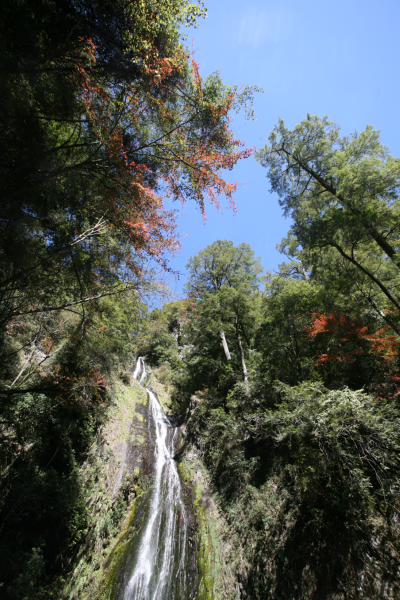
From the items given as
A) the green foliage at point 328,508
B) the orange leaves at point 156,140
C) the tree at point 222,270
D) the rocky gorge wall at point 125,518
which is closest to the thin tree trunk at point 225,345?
the tree at point 222,270

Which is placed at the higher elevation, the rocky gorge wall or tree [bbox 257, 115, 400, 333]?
tree [bbox 257, 115, 400, 333]

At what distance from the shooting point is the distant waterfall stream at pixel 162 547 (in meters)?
6.53

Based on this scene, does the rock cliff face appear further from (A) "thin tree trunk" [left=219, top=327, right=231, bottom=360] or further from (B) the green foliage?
(A) "thin tree trunk" [left=219, top=327, right=231, bottom=360]

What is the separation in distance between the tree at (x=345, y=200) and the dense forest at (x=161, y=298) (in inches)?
2.9

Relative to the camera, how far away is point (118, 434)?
37.8ft

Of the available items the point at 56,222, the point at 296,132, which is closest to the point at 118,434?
the point at 56,222

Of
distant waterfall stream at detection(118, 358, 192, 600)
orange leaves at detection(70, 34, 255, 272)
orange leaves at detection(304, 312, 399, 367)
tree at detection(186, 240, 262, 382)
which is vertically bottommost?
distant waterfall stream at detection(118, 358, 192, 600)

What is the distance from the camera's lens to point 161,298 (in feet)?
19.2

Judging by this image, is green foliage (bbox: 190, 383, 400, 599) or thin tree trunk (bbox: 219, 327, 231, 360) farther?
thin tree trunk (bbox: 219, 327, 231, 360)

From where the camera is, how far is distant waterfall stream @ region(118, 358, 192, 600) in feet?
21.4

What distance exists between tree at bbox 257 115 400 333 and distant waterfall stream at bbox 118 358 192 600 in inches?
403

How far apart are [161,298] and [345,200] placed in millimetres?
6922

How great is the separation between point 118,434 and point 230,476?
6.02m

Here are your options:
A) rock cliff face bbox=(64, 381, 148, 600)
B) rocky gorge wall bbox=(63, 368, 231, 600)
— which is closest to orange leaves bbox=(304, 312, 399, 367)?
rocky gorge wall bbox=(63, 368, 231, 600)
